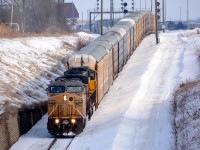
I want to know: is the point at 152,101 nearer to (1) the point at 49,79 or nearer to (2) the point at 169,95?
(2) the point at 169,95

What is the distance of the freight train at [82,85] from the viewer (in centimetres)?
2425

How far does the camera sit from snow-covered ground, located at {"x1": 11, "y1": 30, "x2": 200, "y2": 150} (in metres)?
22.6

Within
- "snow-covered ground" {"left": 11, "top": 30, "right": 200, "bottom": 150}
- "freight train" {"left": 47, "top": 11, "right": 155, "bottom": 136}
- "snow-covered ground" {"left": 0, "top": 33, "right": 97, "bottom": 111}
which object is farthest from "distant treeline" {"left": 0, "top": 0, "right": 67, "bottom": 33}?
"freight train" {"left": 47, "top": 11, "right": 155, "bottom": 136}

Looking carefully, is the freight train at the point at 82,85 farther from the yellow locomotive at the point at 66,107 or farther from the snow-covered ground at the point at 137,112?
the snow-covered ground at the point at 137,112

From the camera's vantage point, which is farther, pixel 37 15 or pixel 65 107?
pixel 37 15

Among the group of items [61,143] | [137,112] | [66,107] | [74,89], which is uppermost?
[74,89]

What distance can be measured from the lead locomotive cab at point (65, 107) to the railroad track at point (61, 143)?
37 cm

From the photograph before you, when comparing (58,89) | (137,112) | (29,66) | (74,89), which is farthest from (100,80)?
(29,66)

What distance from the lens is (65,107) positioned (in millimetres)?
24359

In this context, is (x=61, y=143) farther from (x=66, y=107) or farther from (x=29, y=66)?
(x=29, y=66)

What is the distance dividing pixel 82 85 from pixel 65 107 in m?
1.31

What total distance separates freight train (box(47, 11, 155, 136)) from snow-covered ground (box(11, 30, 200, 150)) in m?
0.66

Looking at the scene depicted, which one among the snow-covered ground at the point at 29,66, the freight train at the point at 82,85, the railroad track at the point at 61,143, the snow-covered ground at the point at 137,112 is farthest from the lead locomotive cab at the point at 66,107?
the snow-covered ground at the point at 29,66

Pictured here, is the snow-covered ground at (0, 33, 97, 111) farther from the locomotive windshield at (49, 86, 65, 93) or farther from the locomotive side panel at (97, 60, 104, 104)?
the locomotive windshield at (49, 86, 65, 93)
